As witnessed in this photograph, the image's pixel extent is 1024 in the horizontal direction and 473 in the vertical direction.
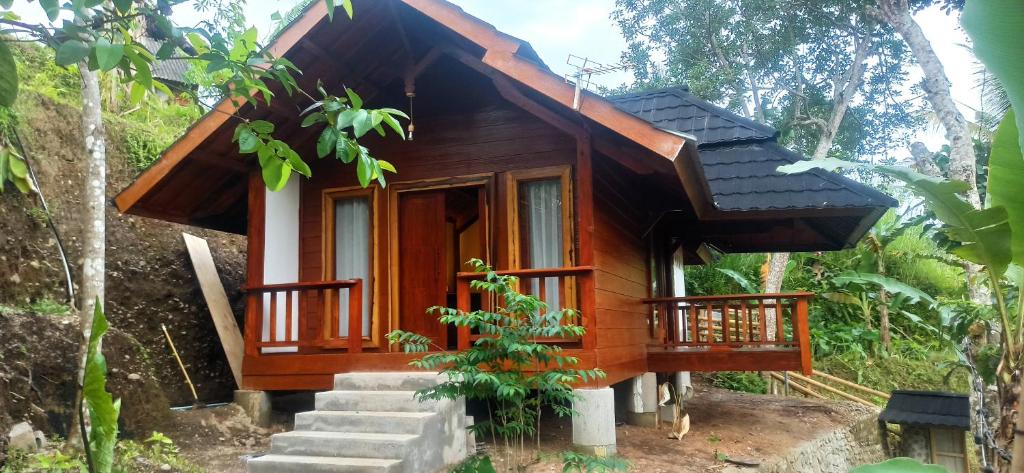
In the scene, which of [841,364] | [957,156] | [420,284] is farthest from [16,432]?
[841,364]

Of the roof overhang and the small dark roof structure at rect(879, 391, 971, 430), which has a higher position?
the roof overhang

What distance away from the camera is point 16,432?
5281 mm

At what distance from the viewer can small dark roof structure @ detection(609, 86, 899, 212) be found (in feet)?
23.2

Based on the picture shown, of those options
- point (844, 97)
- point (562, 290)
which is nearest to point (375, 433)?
point (562, 290)

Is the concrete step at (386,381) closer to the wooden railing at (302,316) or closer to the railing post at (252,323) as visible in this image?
the wooden railing at (302,316)

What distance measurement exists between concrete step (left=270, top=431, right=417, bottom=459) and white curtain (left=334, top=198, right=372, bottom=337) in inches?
72.5

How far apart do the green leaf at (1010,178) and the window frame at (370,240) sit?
20.2ft

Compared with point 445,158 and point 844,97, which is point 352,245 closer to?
point 445,158

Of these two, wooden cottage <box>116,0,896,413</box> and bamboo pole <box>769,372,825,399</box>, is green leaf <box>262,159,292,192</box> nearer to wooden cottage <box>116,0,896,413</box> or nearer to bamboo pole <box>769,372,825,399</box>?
wooden cottage <box>116,0,896,413</box>

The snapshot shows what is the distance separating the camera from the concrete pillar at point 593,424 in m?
5.84

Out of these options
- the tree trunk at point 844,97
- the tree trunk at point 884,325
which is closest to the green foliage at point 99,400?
the tree trunk at point 884,325

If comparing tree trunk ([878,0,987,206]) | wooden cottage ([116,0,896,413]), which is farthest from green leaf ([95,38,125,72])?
tree trunk ([878,0,987,206])

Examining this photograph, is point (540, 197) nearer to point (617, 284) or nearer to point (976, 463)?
point (617, 284)

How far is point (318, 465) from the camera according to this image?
5.18 metres
